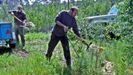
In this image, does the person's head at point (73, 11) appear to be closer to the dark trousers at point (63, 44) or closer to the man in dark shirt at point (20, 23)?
the dark trousers at point (63, 44)

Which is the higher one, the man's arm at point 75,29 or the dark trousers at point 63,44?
the man's arm at point 75,29

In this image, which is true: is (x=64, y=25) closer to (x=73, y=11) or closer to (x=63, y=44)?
(x=73, y=11)

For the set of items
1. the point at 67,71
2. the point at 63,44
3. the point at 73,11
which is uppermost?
the point at 73,11

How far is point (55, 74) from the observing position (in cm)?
696

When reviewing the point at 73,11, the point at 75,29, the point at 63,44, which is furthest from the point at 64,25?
the point at 63,44

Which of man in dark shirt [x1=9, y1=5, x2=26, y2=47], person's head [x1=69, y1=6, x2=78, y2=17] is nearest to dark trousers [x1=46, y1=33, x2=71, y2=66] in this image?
person's head [x1=69, y1=6, x2=78, y2=17]

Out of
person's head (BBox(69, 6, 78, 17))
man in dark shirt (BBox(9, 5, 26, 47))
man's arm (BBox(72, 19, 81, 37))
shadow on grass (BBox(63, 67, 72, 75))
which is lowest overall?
man in dark shirt (BBox(9, 5, 26, 47))

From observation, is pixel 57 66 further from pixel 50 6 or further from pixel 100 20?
pixel 50 6

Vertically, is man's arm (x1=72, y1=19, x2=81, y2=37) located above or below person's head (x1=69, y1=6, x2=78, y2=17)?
below

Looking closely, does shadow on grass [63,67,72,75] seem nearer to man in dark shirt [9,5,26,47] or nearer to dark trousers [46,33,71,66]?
dark trousers [46,33,71,66]

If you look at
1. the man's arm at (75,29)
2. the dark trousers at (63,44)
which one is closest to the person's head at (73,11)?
the man's arm at (75,29)

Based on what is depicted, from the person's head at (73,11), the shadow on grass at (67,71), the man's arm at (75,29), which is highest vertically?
the person's head at (73,11)

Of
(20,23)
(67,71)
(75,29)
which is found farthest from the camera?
(20,23)

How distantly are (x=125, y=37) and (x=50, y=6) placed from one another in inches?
822
